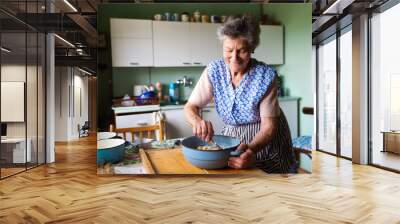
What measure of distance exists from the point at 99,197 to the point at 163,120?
1.02m

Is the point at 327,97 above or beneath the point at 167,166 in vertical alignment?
above

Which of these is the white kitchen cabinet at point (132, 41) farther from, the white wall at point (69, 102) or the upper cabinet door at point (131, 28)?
the white wall at point (69, 102)

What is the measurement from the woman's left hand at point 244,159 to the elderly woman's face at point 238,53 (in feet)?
2.58

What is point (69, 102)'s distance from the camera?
689cm

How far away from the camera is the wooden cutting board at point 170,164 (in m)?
3.73

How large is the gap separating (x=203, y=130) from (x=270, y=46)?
42.9 inches

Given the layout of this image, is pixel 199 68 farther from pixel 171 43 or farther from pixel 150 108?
pixel 150 108

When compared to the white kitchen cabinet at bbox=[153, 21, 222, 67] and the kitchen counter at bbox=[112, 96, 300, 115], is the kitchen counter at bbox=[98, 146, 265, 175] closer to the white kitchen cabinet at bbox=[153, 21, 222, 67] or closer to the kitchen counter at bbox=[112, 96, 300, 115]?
the kitchen counter at bbox=[112, 96, 300, 115]

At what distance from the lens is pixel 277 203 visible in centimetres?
292

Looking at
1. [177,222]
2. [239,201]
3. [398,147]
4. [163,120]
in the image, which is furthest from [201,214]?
[398,147]

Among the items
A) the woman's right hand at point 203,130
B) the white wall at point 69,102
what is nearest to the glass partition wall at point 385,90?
the woman's right hand at point 203,130

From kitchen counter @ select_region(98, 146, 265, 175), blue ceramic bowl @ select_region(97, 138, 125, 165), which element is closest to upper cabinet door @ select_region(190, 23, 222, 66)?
kitchen counter @ select_region(98, 146, 265, 175)

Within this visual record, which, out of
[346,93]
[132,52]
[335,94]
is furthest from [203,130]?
[335,94]

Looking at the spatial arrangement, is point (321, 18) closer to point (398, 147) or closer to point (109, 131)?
point (398, 147)
